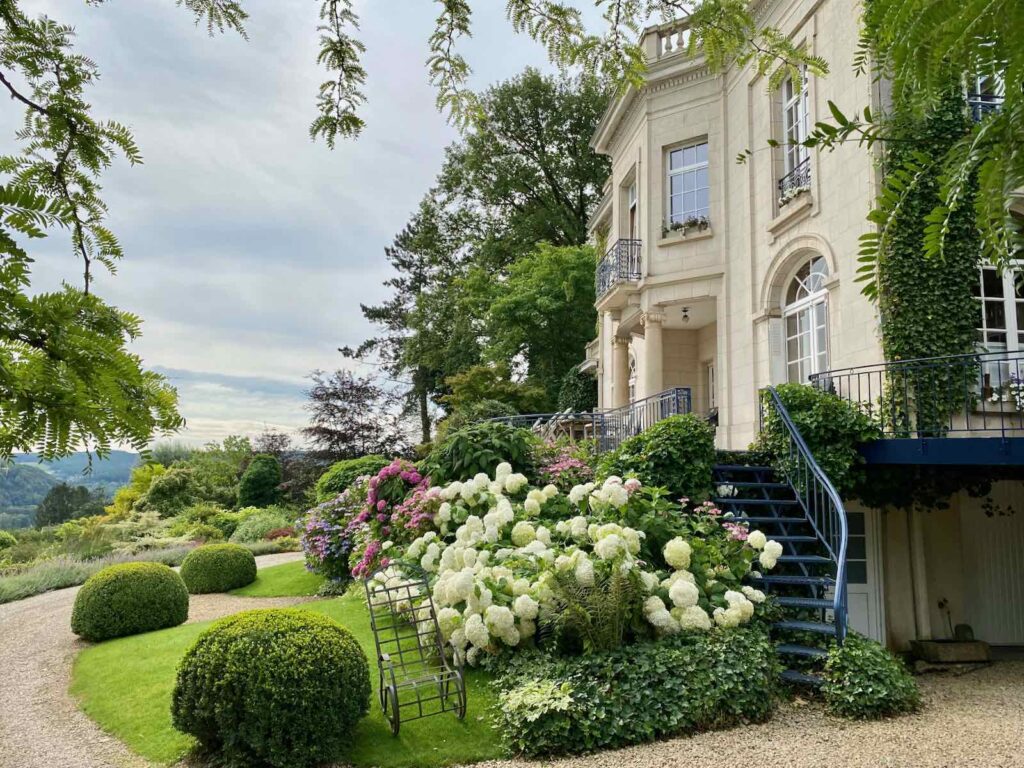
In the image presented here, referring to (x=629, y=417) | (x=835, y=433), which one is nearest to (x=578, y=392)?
(x=629, y=417)

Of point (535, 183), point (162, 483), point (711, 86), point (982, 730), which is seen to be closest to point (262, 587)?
point (982, 730)

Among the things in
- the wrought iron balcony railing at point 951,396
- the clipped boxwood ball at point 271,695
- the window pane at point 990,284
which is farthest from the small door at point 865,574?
the clipped boxwood ball at point 271,695

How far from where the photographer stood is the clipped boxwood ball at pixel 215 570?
42.3ft

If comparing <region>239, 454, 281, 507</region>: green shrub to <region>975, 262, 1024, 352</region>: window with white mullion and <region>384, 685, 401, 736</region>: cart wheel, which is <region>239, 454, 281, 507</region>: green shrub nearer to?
<region>384, 685, 401, 736</region>: cart wheel

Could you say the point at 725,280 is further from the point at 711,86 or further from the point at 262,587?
the point at 262,587

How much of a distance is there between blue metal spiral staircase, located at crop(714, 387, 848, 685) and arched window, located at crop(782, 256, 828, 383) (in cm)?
143

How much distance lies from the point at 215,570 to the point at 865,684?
1089 cm

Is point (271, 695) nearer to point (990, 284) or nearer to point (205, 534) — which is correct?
point (990, 284)

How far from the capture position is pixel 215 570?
12.9m

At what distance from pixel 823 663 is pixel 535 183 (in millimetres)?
25035

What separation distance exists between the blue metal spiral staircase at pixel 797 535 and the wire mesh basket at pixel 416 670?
119 inches

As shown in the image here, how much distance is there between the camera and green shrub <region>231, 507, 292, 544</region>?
20.6m

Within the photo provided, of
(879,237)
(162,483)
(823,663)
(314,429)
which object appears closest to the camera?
(879,237)

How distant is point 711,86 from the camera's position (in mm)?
13695
